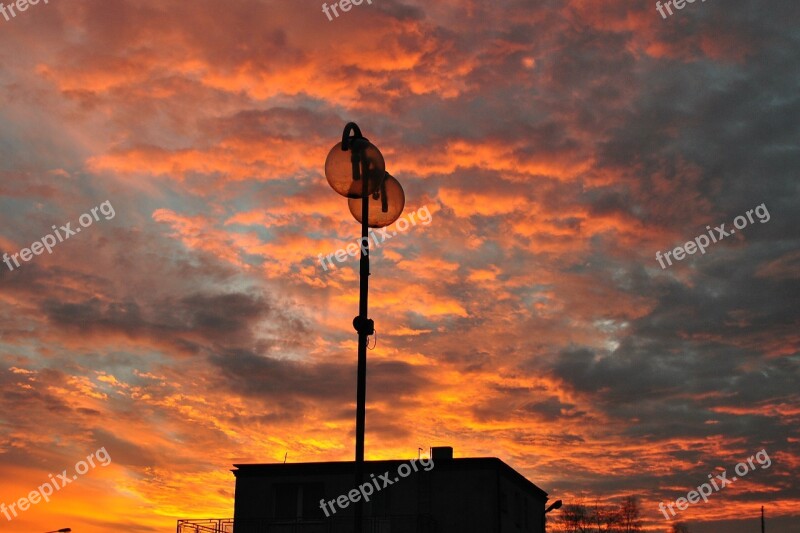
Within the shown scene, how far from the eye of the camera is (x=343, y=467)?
38.6m

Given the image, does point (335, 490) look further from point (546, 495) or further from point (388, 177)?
point (388, 177)

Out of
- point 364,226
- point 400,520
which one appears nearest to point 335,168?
point 364,226

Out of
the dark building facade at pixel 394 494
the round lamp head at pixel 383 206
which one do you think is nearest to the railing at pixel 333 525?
the dark building facade at pixel 394 494

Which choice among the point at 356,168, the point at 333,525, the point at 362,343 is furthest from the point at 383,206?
the point at 333,525

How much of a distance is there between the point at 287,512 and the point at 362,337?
102 ft

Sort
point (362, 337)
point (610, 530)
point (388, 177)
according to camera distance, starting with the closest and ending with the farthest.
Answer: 1. point (362, 337)
2. point (388, 177)
3. point (610, 530)

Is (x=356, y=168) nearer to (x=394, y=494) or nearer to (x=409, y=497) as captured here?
(x=394, y=494)

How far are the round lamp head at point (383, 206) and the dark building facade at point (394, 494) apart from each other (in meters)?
27.5

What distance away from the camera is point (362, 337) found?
974cm

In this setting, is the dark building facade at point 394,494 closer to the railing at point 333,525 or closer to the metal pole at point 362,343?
the railing at point 333,525

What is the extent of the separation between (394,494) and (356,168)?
30.2m

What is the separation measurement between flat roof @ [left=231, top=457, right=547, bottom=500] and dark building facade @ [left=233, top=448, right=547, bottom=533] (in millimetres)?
44

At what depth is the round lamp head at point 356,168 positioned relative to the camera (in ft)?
33.8

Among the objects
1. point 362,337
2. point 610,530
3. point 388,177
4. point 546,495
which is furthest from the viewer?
point 610,530
